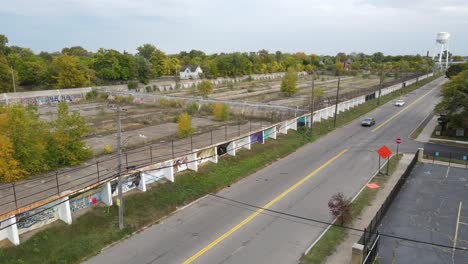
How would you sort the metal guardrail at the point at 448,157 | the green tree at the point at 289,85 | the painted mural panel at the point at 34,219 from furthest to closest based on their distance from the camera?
1. the green tree at the point at 289,85
2. the metal guardrail at the point at 448,157
3. the painted mural panel at the point at 34,219

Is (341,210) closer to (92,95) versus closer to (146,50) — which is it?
(92,95)

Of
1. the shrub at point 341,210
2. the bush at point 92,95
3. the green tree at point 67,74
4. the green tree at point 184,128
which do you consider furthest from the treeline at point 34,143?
the green tree at point 67,74

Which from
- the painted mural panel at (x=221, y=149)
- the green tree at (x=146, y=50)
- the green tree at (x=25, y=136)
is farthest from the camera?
the green tree at (x=146, y=50)

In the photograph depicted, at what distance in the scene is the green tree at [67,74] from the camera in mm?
77750

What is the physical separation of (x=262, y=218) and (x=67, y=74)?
240 feet

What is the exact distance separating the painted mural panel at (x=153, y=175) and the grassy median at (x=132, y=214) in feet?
2.47

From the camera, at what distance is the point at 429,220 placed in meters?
19.3

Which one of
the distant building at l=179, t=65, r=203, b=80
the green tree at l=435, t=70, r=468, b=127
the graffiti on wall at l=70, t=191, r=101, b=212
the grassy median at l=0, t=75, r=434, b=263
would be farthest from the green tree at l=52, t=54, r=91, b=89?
the green tree at l=435, t=70, r=468, b=127

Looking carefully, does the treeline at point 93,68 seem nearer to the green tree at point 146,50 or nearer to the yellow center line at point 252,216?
the green tree at point 146,50

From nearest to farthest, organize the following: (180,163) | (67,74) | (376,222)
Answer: (376,222), (180,163), (67,74)

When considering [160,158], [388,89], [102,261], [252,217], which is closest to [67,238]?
[102,261]

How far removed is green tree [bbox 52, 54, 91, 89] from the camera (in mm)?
77750

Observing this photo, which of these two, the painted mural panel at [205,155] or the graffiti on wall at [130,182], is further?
the painted mural panel at [205,155]

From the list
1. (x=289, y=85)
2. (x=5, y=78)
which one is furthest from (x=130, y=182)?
(x=5, y=78)
